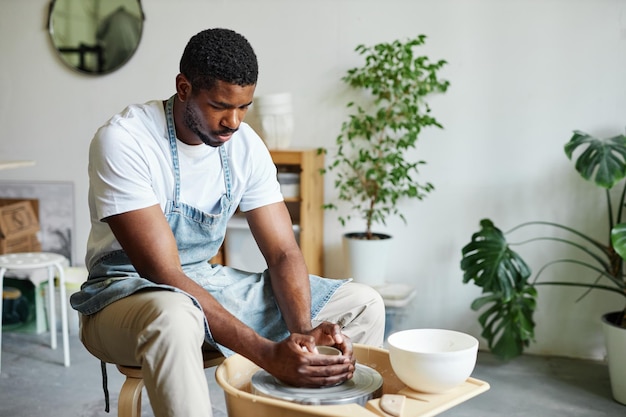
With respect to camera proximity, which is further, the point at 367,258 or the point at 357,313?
the point at 367,258

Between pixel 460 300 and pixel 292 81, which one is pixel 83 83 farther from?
pixel 460 300

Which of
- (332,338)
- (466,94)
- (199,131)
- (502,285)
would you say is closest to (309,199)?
(466,94)

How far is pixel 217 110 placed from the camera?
1828 mm

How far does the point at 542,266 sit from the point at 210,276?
1864 mm

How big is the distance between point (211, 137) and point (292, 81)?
1796 mm

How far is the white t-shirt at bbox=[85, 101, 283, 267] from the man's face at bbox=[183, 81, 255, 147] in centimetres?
9

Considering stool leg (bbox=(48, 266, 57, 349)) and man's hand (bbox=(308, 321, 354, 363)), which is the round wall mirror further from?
man's hand (bbox=(308, 321, 354, 363))

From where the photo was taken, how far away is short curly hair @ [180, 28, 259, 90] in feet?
5.88

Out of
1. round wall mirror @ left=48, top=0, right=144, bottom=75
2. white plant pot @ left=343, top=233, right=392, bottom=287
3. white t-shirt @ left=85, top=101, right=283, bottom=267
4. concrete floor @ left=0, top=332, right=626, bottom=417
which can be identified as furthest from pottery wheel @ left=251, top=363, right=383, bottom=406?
round wall mirror @ left=48, top=0, right=144, bottom=75

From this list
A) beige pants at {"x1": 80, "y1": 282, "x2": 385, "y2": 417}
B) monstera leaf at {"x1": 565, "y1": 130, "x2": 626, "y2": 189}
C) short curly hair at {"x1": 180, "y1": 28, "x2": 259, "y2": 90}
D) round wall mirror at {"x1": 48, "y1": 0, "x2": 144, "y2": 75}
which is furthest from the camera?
round wall mirror at {"x1": 48, "y1": 0, "x2": 144, "y2": 75}

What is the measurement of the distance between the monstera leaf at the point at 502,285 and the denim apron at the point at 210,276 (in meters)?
1.12

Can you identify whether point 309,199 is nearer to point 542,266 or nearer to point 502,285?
point 502,285

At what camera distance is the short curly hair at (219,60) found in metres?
1.79

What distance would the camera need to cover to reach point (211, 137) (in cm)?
186
